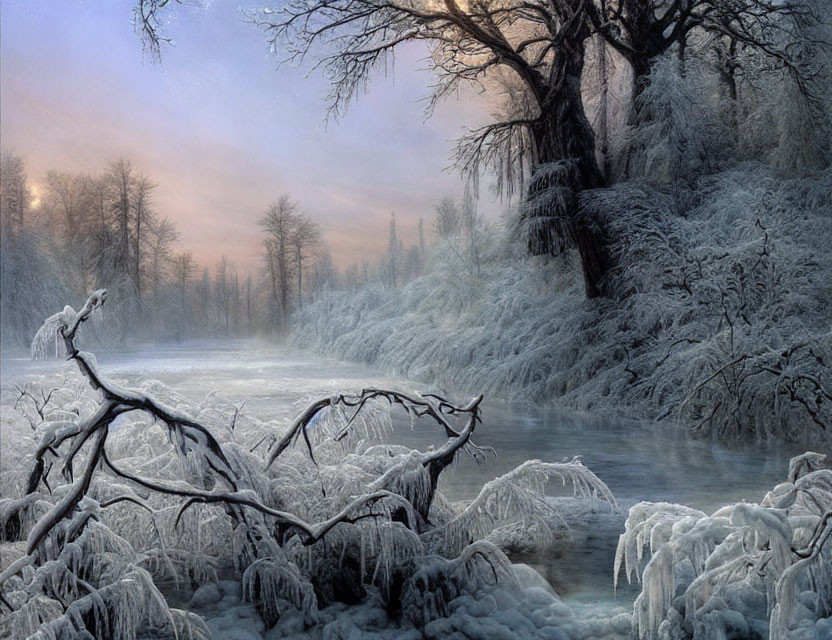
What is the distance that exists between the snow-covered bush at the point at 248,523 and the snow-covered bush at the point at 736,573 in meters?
0.33

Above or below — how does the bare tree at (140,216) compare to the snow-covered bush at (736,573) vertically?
above

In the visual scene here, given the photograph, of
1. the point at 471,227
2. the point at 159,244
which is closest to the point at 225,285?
the point at 159,244

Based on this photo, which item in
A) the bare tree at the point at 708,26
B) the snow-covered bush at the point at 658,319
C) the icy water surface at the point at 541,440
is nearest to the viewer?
the icy water surface at the point at 541,440

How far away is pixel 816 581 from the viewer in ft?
7.09

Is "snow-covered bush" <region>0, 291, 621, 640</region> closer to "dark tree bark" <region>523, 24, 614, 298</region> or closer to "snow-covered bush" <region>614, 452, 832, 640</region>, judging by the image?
"snow-covered bush" <region>614, 452, 832, 640</region>

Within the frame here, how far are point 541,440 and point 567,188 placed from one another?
106 centimetres

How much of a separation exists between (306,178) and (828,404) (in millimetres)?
2195

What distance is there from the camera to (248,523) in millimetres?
2250

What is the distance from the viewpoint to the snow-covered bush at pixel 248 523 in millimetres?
2018

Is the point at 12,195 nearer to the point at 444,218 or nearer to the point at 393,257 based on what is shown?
the point at 393,257

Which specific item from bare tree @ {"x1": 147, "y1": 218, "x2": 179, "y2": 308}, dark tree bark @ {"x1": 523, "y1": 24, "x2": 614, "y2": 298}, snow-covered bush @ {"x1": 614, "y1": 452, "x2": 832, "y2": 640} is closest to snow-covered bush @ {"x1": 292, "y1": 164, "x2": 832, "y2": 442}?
dark tree bark @ {"x1": 523, "y1": 24, "x2": 614, "y2": 298}

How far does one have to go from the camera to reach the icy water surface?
Answer: 274 centimetres

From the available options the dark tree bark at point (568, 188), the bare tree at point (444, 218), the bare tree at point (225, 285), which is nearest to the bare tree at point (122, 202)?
the bare tree at point (225, 285)

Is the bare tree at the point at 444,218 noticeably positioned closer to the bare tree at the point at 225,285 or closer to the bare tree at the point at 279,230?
the bare tree at the point at 279,230
